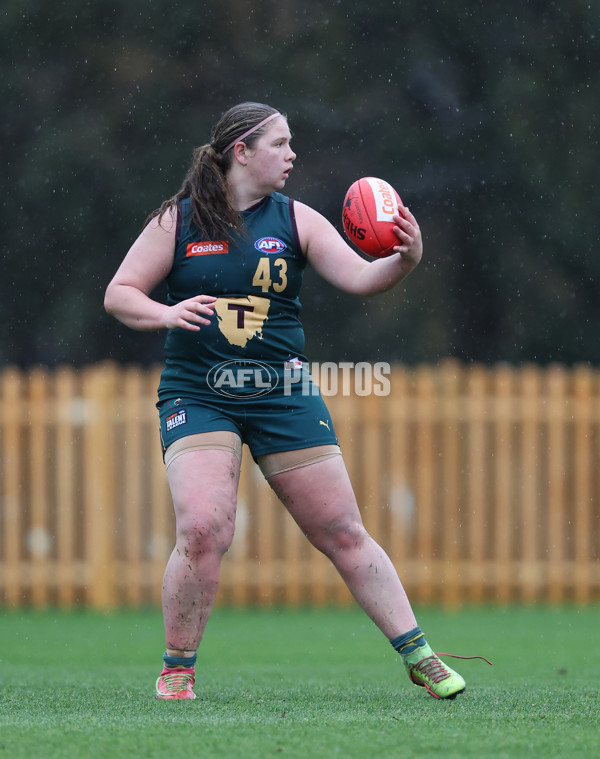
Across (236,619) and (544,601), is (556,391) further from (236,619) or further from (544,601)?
(236,619)

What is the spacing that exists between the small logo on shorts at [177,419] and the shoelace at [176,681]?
0.84 metres

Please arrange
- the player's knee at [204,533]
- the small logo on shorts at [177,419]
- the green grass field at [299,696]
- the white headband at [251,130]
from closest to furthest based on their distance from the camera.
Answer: the green grass field at [299,696]
the player's knee at [204,533]
the small logo on shorts at [177,419]
the white headband at [251,130]

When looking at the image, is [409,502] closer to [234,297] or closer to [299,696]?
[299,696]

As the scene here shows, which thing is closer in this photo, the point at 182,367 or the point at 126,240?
the point at 182,367

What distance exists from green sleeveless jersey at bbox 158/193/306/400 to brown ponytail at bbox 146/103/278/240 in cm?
4

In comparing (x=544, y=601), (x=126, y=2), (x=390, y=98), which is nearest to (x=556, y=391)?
(x=544, y=601)

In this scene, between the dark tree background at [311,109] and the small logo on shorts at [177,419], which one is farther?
the dark tree background at [311,109]

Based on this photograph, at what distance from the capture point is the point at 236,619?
895cm

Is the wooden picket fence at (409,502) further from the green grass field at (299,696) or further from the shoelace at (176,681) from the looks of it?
the shoelace at (176,681)

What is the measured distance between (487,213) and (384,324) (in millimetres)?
1678

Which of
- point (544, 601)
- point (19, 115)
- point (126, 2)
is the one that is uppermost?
point (126, 2)

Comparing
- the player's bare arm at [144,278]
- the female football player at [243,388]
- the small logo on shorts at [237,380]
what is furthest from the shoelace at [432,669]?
the player's bare arm at [144,278]

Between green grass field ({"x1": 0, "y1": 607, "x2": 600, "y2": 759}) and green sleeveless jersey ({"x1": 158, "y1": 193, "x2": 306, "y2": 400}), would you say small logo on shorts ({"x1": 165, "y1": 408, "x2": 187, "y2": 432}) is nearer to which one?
green sleeveless jersey ({"x1": 158, "y1": 193, "x2": 306, "y2": 400})

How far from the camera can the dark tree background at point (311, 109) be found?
1311cm
